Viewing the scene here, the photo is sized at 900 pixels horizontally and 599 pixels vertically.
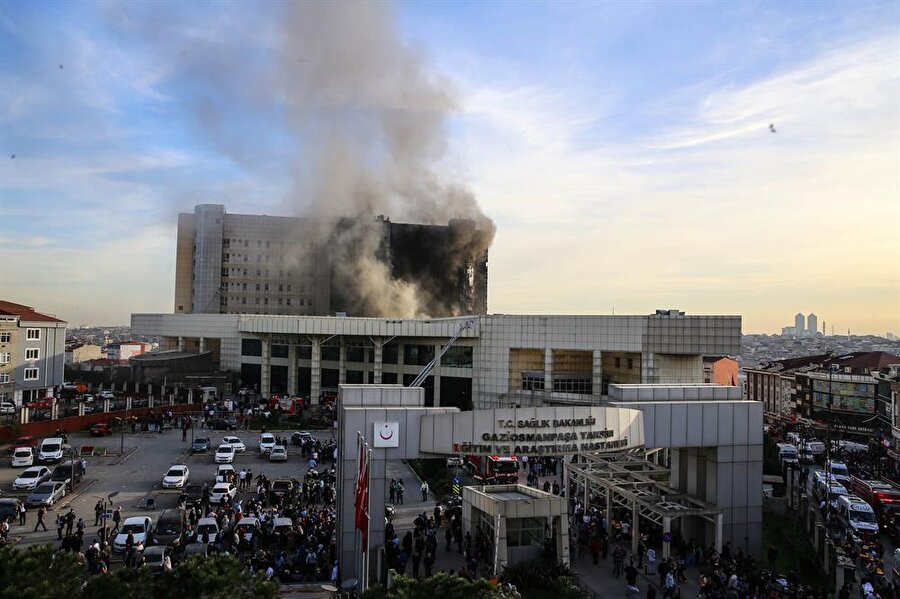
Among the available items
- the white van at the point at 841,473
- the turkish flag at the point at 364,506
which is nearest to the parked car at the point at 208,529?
the turkish flag at the point at 364,506

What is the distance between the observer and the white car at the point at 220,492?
30.0 meters

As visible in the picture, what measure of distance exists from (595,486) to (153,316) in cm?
7222

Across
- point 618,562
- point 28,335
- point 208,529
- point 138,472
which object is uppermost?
point 28,335

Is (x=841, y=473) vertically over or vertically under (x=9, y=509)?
under

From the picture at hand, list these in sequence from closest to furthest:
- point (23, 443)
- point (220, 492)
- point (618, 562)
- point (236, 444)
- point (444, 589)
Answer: point (444, 589), point (618, 562), point (220, 492), point (23, 443), point (236, 444)

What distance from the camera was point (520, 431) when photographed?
2138 cm

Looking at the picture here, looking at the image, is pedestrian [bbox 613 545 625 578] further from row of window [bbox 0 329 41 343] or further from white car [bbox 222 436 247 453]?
row of window [bbox 0 329 41 343]

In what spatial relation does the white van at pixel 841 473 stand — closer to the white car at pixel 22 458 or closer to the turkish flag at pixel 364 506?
the turkish flag at pixel 364 506

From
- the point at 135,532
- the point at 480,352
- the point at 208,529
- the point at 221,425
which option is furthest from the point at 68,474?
the point at 480,352

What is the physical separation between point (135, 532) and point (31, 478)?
11.6 m

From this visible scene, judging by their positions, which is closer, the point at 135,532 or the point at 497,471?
the point at 135,532

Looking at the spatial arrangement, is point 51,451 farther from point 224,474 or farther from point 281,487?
point 281,487

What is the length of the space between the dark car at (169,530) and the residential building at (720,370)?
247 ft

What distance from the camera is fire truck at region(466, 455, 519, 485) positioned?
3494cm
